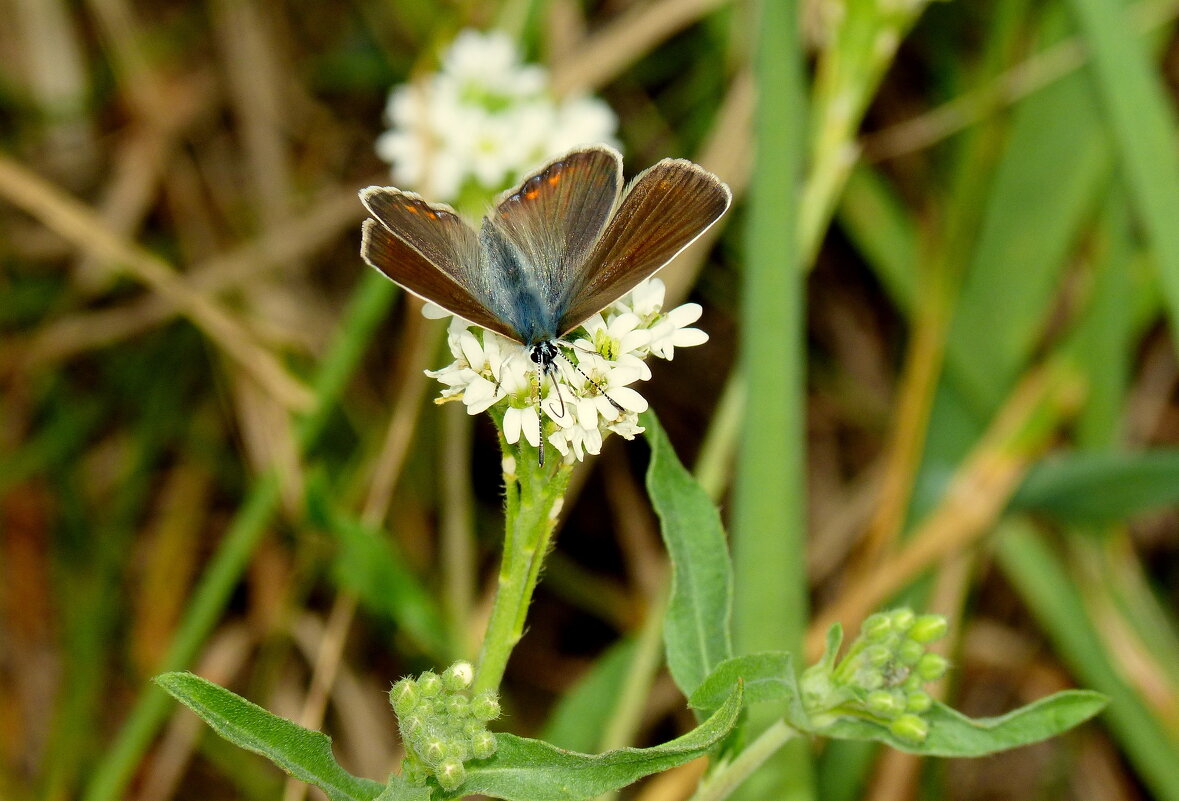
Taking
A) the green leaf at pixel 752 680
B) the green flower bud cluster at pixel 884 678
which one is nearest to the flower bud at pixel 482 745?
the green leaf at pixel 752 680

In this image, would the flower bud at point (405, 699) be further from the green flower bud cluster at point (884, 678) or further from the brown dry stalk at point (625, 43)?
the brown dry stalk at point (625, 43)

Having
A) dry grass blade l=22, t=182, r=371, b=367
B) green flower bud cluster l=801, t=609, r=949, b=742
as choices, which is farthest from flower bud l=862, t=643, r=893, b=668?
dry grass blade l=22, t=182, r=371, b=367

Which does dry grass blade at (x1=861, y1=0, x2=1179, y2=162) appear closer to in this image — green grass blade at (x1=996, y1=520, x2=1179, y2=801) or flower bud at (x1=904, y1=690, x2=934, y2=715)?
green grass blade at (x1=996, y1=520, x2=1179, y2=801)

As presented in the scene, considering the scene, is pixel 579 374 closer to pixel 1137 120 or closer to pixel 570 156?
pixel 570 156

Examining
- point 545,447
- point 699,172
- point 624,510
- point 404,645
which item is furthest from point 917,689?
point 624,510

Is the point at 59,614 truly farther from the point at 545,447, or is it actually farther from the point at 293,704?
the point at 545,447

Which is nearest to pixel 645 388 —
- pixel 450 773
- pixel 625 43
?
pixel 625 43
